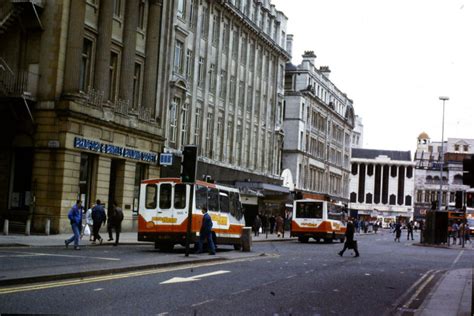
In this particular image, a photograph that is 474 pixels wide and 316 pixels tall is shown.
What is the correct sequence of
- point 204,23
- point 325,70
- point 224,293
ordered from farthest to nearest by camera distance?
point 325,70 < point 204,23 < point 224,293

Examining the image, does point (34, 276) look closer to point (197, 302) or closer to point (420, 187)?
point (197, 302)

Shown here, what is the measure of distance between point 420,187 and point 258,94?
9515cm

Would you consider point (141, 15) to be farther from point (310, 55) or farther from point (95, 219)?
point (310, 55)

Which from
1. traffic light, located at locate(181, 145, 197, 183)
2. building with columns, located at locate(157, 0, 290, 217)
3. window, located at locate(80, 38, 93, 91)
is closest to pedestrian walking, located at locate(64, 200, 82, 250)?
traffic light, located at locate(181, 145, 197, 183)

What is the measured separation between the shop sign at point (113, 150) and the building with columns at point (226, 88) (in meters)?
3.04

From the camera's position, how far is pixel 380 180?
511 feet

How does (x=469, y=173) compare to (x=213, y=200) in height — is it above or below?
above

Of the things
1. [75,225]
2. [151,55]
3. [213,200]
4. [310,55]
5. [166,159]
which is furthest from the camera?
[310,55]

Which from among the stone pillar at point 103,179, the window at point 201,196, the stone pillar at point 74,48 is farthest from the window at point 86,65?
the window at point 201,196

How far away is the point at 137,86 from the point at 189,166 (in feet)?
66.6

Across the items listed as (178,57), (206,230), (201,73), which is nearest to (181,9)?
(178,57)

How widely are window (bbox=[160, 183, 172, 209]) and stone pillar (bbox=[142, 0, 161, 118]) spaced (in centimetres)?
1563

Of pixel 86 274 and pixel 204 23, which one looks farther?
pixel 204 23

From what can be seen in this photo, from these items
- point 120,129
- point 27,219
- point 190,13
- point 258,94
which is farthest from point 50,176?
point 258,94
